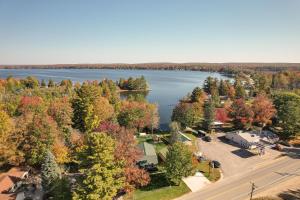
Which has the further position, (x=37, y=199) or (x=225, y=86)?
(x=225, y=86)

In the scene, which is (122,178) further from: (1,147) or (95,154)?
A: (1,147)

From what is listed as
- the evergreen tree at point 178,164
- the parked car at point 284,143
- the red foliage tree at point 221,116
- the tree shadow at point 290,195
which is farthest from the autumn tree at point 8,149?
the parked car at point 284,143

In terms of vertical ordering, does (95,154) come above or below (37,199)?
above

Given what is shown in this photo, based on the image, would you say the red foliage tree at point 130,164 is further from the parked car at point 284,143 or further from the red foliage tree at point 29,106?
the red foliage tree at point 29,106

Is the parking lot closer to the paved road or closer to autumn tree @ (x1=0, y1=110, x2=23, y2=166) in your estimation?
the paved road

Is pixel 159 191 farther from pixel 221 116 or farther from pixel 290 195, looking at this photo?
pixel 221 116

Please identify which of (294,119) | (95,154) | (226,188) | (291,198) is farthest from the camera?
(294,119)

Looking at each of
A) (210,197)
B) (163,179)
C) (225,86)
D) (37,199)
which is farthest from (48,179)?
(225,86)
